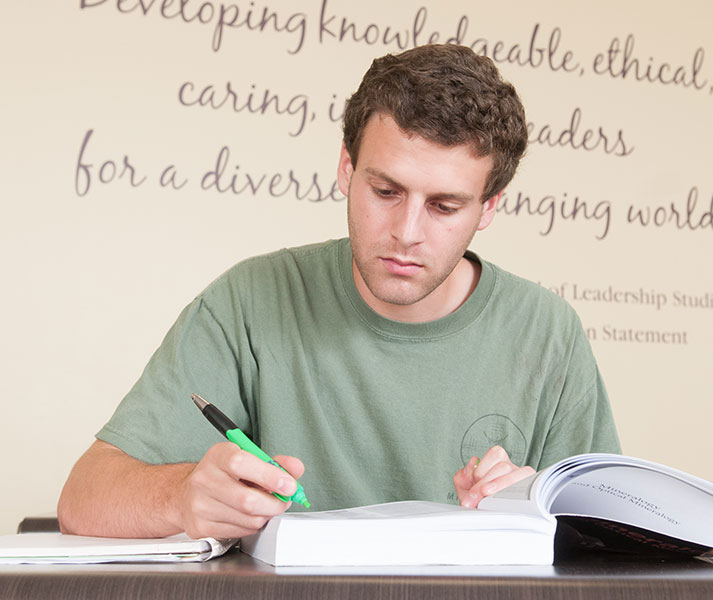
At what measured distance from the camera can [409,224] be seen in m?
1.05

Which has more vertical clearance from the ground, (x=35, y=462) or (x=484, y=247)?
(x=484, y=247)

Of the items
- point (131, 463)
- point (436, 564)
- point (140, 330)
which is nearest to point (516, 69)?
point (140, 330)

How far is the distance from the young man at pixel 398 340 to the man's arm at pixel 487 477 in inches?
10.1

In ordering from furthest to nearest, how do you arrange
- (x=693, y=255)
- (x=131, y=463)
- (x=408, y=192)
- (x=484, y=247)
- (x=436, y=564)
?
(x=693, y=255) < (x=484, y=247) < (x=408, y=192) < (x=131, y=463) < (x=436, y=564)

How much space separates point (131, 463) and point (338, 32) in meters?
1.63

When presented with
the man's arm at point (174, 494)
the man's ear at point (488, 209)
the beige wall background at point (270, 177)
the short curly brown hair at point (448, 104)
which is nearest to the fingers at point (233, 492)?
the man's arm at point (174, 494)

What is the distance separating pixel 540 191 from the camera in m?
2.40

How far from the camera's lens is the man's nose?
3.46 ft

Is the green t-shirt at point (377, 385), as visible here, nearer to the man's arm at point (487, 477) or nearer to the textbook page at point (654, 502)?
the man's arm at point (487, 477)

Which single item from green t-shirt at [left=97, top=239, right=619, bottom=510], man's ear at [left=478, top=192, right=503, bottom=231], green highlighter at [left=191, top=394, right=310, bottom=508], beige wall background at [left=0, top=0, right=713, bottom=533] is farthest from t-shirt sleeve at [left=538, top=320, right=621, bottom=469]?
beige wall background at [left=0, top=0, right=713, bottom=533]

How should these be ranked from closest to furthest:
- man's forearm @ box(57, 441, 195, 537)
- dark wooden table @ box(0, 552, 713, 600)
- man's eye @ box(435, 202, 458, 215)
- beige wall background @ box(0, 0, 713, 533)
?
dark wooden table @ box(0, 552, 713, 600) < man's forearm @ box(57, 441, 195, 537) < man's eye @ box(435, 202, 458, 215) < beige wall background @ box(0, 0, 713, 533)

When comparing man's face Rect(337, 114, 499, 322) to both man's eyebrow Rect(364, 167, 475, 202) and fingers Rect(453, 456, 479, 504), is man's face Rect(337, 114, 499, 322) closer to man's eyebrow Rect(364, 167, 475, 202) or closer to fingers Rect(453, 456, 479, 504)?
man's eyebrow Rect(364, 167, 475, 202)

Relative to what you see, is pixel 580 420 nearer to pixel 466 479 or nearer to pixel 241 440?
pixel 466 479

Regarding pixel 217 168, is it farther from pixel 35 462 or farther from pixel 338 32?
pixel 35 462
